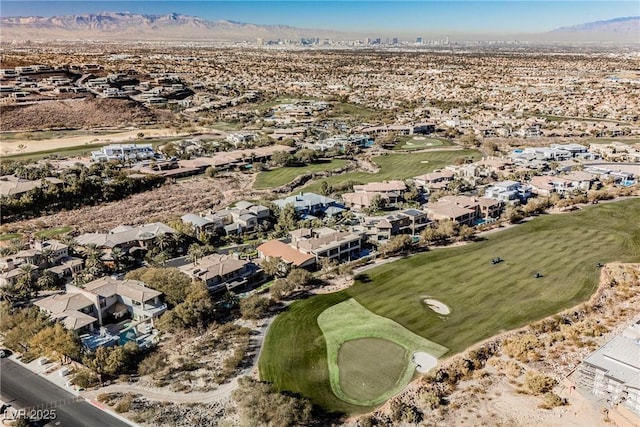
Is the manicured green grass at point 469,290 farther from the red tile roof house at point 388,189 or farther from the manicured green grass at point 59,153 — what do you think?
the manicured green grass at point 59,153

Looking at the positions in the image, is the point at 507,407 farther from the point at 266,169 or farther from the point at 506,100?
the point at 506,100

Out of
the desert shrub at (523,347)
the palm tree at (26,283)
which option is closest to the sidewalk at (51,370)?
the palm tree at (26,283)

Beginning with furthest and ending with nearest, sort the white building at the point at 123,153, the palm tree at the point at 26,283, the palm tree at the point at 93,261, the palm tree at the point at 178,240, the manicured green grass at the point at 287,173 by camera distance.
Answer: the white building at the point at 123,153
the manicured green grass at the point at 287,173
the palm tree at the point at 178,240
the palm tree at the point at 93,261
the palm tree at the point at 26,283

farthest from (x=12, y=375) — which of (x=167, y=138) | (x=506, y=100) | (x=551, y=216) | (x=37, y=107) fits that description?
(x=506, y=100)

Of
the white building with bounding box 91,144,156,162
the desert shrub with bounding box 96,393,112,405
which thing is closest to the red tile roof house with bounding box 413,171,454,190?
the white building with bounding box 91,144,156,162

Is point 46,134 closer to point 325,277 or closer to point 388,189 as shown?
point 388,189

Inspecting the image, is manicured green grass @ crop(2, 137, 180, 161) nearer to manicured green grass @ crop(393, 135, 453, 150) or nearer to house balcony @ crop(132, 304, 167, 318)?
manicured green grass @ crop(393, 135, 453, 150)
